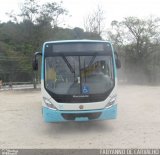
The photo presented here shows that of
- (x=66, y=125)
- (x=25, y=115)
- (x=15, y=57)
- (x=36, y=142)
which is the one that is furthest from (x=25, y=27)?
(x=36, y=142)

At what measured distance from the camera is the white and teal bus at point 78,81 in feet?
33.5

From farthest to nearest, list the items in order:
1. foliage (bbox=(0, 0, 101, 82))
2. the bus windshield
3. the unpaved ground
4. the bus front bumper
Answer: foliage (bbox=(0, 0, 101, 82))
the bus windshield
the bus front bumper
the unpaved ground

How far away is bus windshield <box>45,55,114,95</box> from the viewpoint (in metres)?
10.4

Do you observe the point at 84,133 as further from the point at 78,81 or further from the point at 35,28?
the point at 35,28

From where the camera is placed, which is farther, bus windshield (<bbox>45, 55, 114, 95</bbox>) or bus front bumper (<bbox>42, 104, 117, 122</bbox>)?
bus windshield (<bbox>45, 55, 114, 95</bbox>)

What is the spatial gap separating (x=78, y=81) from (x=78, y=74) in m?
0.23

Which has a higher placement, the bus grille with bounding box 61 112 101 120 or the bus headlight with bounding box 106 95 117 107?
the bus headlight with bounding box 106 95 117 107

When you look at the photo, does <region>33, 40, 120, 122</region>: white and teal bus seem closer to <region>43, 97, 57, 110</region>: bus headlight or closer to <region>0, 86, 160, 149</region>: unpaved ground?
<region>43, 97, 57, 110</region>: bus headlight

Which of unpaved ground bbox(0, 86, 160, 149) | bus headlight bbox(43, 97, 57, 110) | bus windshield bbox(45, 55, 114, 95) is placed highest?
bus windshield bbox(45, 55, 114, 95)

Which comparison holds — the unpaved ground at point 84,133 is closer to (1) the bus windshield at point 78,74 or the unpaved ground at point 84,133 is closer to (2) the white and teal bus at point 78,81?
(2) the white and teal bus at point 78,81

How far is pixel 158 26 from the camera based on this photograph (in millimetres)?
48594

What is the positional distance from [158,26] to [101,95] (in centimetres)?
4055

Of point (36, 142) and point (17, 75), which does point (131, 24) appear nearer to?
point (17, 75)

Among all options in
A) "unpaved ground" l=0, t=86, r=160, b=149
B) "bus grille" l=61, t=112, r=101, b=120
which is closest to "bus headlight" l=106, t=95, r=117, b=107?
"bus grille" l=61, t=112, r=101, b=120
